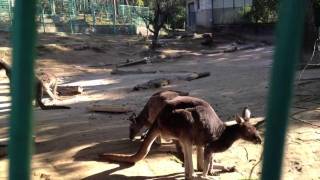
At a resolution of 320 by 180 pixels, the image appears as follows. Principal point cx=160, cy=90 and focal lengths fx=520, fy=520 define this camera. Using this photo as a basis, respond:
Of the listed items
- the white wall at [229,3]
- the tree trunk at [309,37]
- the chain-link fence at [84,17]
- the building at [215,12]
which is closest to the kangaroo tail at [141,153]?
the tree trunk at [309,37]

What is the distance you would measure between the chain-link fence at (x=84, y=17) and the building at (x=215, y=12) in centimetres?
389

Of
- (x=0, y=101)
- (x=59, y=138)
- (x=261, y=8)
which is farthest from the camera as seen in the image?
(x=261, y=8)

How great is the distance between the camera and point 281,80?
88 centimetres

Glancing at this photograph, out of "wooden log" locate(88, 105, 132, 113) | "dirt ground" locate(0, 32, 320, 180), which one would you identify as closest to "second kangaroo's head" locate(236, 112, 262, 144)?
"dirt ground" locate(0, 32, 320, 180)

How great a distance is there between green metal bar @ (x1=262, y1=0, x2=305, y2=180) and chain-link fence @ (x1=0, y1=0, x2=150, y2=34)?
27.6m

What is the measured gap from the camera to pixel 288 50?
860 mm

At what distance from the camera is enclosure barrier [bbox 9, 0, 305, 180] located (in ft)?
2.79

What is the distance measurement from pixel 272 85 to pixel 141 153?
4.24 m

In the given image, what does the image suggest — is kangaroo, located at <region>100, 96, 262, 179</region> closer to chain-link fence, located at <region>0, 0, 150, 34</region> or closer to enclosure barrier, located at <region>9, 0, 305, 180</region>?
enclosure barrier, located at <region>9, 0, 305, 180</region>

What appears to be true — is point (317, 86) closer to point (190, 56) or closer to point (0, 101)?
A: point (0, 101)

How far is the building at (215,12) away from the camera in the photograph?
1217 inches

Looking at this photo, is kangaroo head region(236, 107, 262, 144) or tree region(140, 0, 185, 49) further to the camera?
tree region(140, 0, 185, 49)

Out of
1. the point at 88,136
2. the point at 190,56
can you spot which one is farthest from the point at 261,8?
the point at 88,136

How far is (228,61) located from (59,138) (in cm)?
1313
